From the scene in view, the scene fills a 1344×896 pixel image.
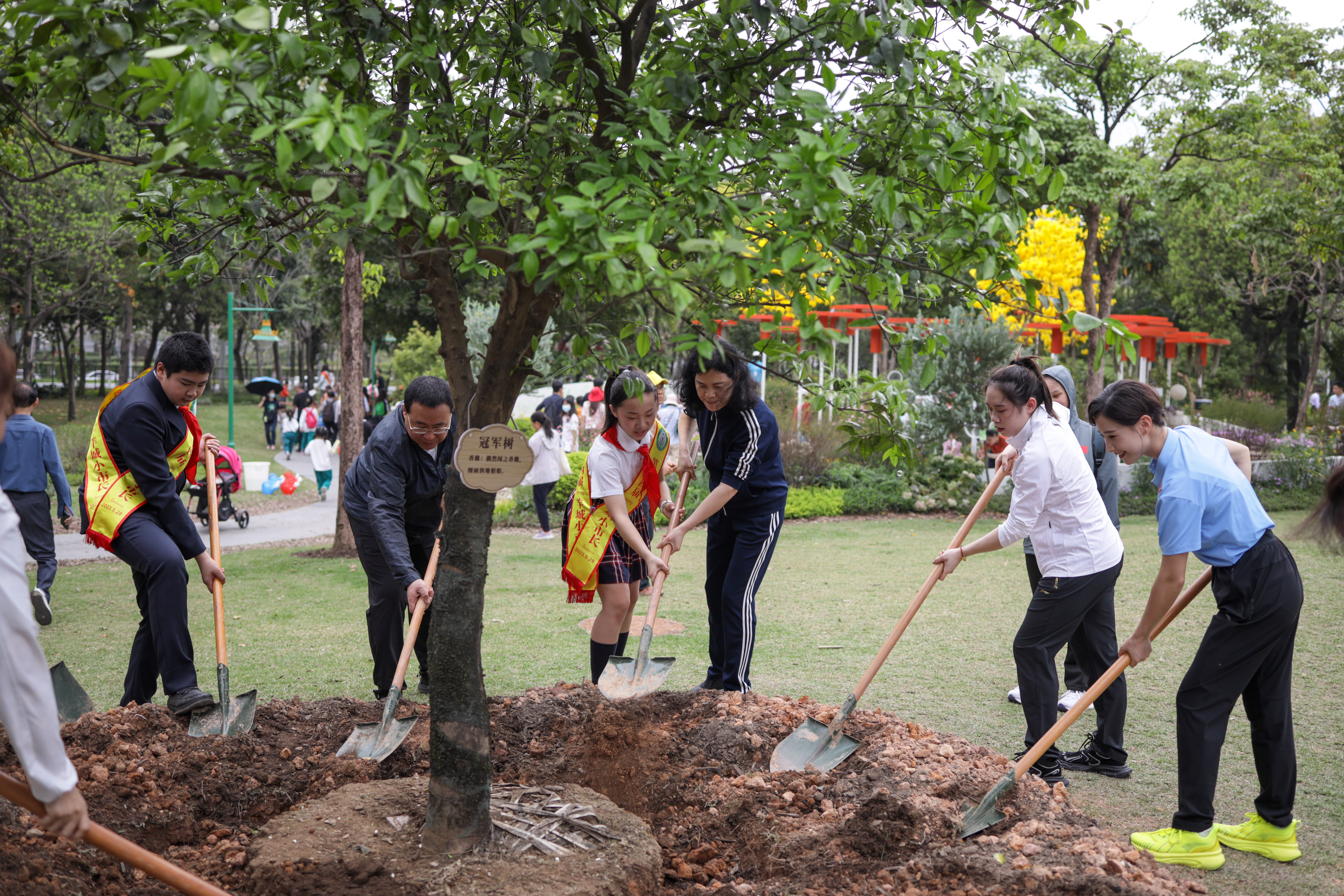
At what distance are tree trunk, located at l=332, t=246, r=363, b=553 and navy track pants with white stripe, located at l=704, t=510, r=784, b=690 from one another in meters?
5.67

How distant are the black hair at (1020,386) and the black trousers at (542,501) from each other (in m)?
7.67

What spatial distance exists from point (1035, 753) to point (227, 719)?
10.8 ft

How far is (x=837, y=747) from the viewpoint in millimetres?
4012

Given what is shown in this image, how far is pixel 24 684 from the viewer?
6.38 ft

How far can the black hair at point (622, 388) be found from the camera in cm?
369

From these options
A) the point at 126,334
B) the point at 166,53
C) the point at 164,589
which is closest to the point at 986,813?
the point at 166,53

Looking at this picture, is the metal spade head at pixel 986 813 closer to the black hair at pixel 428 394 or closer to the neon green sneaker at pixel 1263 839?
the neon green sneaker at pixel 1263 839

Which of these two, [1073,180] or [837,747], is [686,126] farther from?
[1073,180]

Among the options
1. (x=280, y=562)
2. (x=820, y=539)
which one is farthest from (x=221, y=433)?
(x=820, y=539)

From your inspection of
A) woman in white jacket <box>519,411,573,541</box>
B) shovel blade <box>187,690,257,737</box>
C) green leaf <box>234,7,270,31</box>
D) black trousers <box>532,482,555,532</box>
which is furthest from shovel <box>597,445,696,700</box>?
black trousers <box>532,482,555,532</box>

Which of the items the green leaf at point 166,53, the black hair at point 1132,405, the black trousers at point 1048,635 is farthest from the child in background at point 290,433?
the green leaf at point 166,53

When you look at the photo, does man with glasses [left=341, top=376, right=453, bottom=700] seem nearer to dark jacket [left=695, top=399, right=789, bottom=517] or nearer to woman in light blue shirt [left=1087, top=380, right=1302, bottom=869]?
dark jacket [left=695, top=399, right=789, bottom=517]

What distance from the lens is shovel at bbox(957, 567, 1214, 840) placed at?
11.0ft

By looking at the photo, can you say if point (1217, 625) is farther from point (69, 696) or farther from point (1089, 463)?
point (69, 696)
